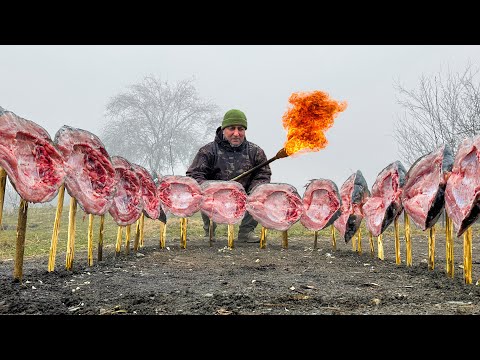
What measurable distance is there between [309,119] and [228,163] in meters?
2.19

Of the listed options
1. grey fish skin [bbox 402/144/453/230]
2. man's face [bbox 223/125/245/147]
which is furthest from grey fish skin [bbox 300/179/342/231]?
man's face [bbox 223/125/245/147]

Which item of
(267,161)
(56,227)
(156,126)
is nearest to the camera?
(56,227)

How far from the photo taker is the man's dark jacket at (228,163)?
31.6ft

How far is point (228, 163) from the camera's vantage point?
31.7 ft

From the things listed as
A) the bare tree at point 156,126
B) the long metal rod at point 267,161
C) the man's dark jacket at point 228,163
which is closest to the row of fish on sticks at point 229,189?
the long metal rod at point 267,161

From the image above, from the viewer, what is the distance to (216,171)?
9734mm

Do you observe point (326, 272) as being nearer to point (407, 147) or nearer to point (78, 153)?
point (78, 153)

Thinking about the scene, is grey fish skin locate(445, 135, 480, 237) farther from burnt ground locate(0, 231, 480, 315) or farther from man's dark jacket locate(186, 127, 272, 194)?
man's dark jacket locate(186, 127, 272, 194)

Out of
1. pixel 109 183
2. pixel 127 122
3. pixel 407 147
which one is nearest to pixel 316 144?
pixel 109 183

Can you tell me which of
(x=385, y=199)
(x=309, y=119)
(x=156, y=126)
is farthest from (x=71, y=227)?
(x=156, y=126)

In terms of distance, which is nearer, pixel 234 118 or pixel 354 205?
pixel 354 205

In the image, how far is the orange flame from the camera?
8109mm

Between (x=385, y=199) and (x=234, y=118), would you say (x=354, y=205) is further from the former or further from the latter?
(x=234, y=118)

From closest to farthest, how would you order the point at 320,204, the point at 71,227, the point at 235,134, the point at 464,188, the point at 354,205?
the point at 464,188 → the point at 71,227 → the point at 354,205 → the point at 320,204 → the point at 235,134
